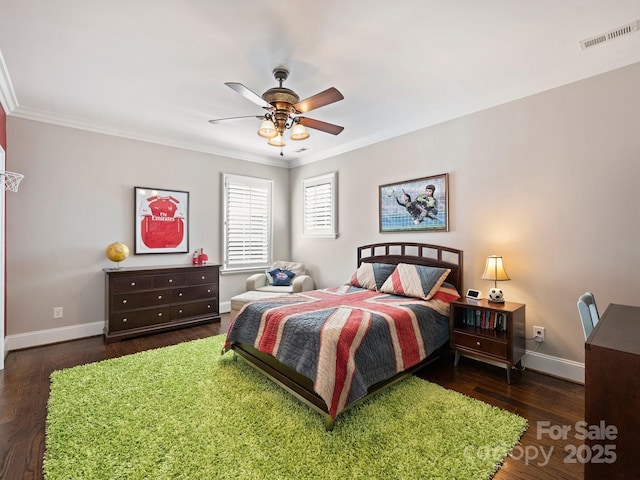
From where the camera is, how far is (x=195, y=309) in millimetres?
4492

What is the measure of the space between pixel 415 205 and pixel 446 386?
216 cm

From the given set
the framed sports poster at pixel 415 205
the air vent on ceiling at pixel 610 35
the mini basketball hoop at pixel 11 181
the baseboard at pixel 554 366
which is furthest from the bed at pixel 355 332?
the mini basketball hoop at pixel 11 181

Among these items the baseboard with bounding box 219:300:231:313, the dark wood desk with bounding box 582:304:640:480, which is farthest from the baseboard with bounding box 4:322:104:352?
the dark wood desk with bounding box 582:304:640:480

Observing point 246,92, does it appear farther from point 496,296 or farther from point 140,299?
point 140,299

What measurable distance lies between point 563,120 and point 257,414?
365 centimetres

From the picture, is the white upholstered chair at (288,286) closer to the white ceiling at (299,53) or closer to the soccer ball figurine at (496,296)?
the white ceiling at (299,53)

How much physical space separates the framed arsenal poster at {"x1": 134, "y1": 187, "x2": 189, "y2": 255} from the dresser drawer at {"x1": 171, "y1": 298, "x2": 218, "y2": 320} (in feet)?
2.89

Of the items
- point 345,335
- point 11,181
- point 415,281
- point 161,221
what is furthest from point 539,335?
point 11,181

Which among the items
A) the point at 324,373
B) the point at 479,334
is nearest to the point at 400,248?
the point at 479,334

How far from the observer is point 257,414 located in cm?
220

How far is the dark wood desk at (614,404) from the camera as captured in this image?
1210mm

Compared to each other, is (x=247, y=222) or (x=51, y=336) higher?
(x=247, y=222)

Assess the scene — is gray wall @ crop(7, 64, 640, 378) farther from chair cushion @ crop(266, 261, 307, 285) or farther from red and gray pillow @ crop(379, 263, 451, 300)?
red and gray pillow @ crop(379, 263, 451, 300)

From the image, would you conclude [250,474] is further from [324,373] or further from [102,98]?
[102,98]
